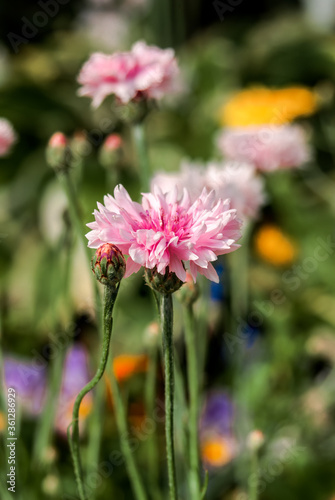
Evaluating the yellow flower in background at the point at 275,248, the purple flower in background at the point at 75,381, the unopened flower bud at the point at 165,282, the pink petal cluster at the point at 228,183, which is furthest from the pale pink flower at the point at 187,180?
the yellow flower in background at the point at 275,248

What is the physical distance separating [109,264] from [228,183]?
29 cm

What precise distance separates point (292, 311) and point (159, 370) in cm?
36

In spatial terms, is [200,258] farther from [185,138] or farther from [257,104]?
[185,138]

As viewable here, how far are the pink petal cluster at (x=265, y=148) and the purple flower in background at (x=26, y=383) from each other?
0.38m

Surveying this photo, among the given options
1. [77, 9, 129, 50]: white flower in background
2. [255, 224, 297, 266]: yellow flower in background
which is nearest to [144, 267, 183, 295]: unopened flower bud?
[255, 224, 297, 266]: yellow flower in background

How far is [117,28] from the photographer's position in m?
2.39

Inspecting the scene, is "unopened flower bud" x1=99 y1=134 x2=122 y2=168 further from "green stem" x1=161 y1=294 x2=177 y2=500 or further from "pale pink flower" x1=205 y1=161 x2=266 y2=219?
"green stem" x1=161 y1=294 x2=177 y2=500

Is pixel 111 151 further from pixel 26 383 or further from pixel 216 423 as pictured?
pixel 216 423

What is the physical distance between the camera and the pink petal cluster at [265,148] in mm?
808

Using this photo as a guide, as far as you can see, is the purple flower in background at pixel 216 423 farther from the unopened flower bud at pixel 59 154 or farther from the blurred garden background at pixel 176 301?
the unopened flower bud at pixel 59 154

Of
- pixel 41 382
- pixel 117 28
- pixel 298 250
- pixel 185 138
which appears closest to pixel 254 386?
pixel 41 382

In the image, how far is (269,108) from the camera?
4.92 ft

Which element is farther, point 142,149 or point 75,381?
point 75,381
